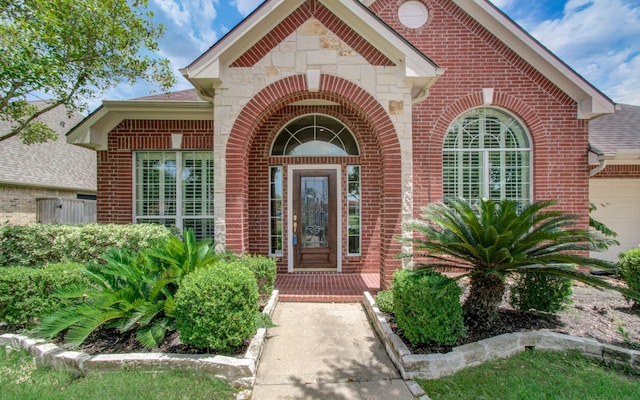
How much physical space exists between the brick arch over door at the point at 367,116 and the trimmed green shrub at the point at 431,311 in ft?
5.03

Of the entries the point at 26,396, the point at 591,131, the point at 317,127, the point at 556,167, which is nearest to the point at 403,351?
the point at 26,396

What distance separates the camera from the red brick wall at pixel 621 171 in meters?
7.77

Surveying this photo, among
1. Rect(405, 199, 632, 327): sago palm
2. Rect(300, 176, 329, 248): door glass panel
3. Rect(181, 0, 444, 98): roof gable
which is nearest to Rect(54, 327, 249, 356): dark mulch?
Rect(405, 199, 632, 327): sago palm

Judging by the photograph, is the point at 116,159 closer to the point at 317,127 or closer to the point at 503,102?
the point at 317,127

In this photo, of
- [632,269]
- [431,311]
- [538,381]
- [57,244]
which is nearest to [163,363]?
[431,311]

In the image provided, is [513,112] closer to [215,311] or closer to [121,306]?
[215,311]

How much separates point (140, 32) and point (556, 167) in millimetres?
9012

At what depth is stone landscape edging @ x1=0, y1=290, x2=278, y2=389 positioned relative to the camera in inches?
119

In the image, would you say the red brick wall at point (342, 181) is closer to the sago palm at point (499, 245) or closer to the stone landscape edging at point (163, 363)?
the sago palm at point (499, 245)

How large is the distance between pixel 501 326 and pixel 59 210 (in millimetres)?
15927

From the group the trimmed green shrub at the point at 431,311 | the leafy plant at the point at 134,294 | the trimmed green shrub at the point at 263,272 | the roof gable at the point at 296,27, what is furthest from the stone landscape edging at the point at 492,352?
the roof gable at the point at 296,27

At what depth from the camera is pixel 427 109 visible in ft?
21.9

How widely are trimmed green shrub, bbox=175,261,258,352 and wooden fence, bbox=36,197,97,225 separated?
38.7 ft

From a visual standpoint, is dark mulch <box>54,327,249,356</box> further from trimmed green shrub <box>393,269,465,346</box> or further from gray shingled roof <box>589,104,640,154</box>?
gray shingled roof <box>589,104,640,154</box>
